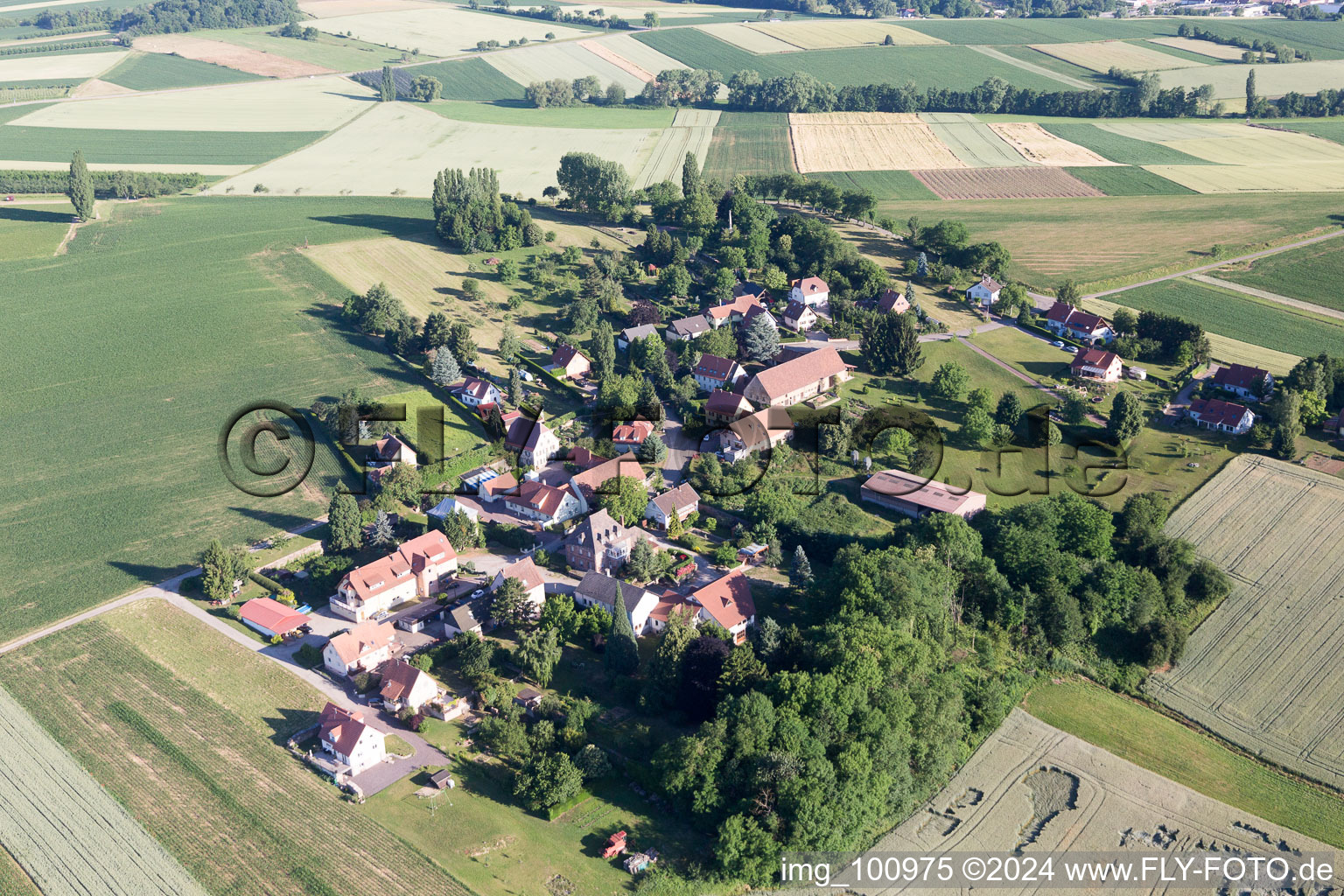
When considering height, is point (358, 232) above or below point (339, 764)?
above

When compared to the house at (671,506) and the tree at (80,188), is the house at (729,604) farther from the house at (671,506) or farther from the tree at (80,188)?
the tree at (80,188)

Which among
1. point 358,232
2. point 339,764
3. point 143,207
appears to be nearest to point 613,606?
point 339,764

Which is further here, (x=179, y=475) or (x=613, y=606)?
(x=179, y=475)

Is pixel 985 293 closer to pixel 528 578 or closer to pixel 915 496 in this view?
pixel 915 496

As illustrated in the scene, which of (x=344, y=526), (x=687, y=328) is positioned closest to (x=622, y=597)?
(x=344, y=526)

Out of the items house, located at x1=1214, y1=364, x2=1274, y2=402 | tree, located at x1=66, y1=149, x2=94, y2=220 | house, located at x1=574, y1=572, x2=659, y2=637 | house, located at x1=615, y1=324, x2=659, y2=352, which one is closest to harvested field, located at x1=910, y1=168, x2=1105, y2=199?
house, located at x1=1214, y1=364, x2=1274, y2=402

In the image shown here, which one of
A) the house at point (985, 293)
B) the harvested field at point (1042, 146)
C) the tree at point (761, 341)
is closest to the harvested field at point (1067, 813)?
the tree at point (761, 341)

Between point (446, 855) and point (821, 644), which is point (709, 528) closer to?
point (821, 644)
